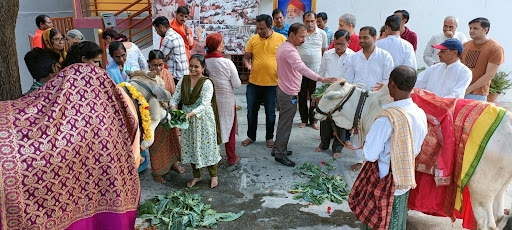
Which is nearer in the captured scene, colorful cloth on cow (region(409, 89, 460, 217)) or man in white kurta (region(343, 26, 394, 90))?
colorful cloth on cow (region(409, 89, 460, 217))

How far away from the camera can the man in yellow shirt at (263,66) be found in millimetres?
5988

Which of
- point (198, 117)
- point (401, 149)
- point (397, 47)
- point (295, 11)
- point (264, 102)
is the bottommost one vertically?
point (264, 102)

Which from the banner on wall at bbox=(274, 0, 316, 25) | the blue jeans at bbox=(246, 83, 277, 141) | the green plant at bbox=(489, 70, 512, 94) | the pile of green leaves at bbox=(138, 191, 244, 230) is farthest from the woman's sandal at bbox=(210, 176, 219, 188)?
the green plant at bbox=(489, 70, 512, 94)

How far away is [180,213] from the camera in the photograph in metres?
4.29

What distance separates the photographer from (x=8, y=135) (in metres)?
2.50

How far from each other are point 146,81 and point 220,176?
6.63ft

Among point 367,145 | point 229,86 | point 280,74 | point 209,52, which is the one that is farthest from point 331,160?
point 367,145

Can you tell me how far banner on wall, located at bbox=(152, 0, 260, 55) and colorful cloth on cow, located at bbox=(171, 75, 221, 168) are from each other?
3955 millimetres

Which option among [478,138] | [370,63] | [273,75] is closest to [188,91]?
[273,75]

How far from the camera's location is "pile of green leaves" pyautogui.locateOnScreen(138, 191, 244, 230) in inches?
162

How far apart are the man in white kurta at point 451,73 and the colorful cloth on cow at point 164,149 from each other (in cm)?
319

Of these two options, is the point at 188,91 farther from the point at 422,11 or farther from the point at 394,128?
the point at 422,11

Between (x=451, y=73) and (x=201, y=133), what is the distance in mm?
2836

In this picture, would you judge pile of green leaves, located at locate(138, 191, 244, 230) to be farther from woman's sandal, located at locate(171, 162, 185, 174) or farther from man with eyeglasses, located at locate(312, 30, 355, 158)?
man with eyeglasses, located at locate(312, 30, 355, 158)
